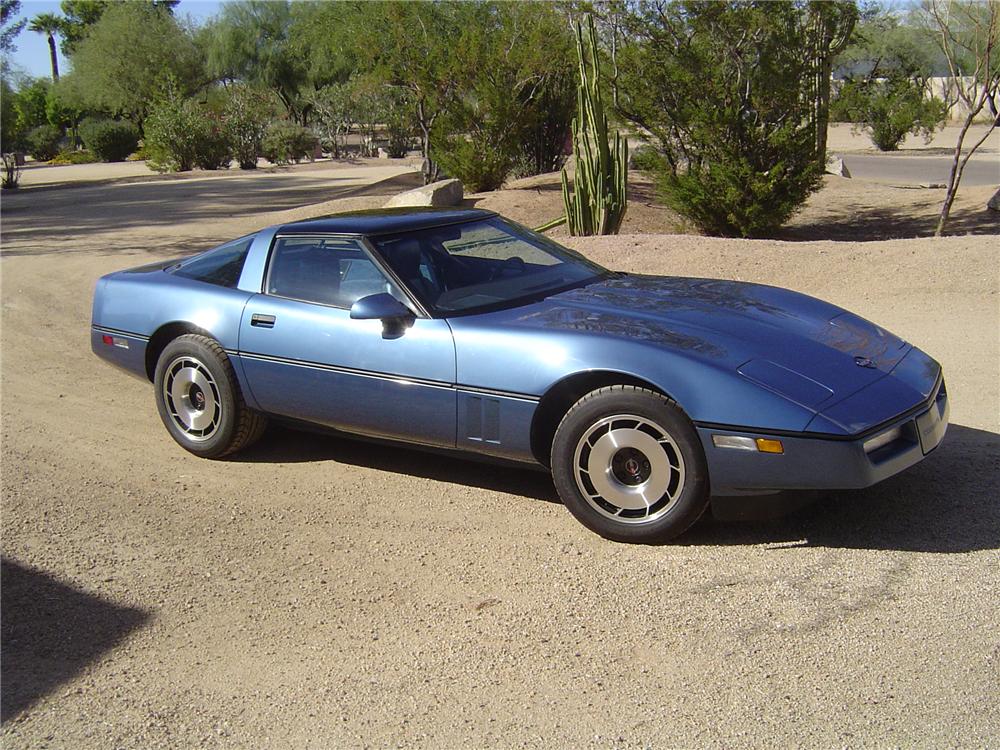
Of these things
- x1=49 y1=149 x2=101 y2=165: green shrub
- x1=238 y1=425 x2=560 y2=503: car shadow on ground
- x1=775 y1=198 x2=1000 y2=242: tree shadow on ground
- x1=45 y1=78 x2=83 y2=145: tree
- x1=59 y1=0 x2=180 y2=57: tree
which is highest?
x1=59 y1=0 x2=180 y2=57: tree

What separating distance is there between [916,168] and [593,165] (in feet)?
63.1

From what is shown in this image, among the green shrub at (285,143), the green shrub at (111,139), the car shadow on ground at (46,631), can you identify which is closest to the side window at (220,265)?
the car shadow on ground at (46,631)

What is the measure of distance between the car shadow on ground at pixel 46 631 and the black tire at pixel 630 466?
6.18ft

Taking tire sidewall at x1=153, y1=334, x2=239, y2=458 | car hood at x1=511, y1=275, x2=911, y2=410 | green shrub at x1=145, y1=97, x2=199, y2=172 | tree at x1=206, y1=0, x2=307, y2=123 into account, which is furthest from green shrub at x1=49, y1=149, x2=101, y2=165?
car hood at x1=511, y1=275, x2=911, y2=410

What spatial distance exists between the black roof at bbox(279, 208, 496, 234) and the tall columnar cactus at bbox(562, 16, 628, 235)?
7.91 m

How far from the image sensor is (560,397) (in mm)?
4633

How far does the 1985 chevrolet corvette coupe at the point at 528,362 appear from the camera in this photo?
166 inches

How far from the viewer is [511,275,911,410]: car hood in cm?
434

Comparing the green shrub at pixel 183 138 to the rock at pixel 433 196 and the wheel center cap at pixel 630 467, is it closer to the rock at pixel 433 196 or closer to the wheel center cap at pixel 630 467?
the rock at pixel 433 196

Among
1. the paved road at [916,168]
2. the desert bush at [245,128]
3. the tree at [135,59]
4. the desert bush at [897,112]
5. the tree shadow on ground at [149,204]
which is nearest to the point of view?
the tree shadow on ground at [149,204]

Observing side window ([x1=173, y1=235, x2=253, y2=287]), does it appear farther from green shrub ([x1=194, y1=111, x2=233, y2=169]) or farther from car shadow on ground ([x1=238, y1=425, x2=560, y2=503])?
green shrub ([x1=194, y1=111, x2=233, y2=169])

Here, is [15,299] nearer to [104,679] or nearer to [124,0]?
[104,679]

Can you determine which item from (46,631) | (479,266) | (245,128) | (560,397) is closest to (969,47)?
(479,266)

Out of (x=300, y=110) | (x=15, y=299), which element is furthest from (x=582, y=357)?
(x=300, y=110)
